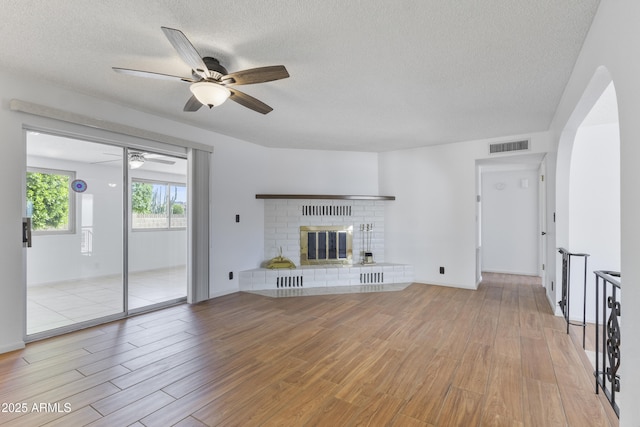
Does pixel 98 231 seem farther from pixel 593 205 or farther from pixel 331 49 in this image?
pixel 593 205

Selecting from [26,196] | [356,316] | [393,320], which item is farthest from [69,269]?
[393,320]

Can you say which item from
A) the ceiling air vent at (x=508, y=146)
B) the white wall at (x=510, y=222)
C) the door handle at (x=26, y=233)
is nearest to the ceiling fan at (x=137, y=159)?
the door handle at (x=26, y=233)

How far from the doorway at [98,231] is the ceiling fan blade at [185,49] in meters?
1.95

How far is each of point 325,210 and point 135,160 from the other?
300 centimetres

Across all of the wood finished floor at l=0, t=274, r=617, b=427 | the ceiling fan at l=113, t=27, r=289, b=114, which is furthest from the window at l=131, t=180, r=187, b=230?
the ceiling fan at l=113, t=27, r=289, b=114

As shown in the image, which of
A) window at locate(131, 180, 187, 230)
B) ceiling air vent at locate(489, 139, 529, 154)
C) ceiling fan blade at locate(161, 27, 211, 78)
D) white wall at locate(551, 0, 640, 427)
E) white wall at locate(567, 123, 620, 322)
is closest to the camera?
white wall at locate(551, 0, 640, 427)

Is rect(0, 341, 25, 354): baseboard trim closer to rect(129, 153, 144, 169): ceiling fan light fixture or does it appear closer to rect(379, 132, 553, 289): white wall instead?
rect(129, 153, 144, 169): ceiling fan light fixture

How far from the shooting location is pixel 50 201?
2.93m

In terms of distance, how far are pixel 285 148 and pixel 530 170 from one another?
483 cm

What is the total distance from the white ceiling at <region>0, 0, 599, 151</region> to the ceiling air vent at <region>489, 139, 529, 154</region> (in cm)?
86

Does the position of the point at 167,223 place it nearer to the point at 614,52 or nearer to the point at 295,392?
the point at 295,392

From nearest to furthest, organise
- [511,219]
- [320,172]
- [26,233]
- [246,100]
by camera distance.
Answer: [246,100]
[26,233]
[320,172]
[511,219]

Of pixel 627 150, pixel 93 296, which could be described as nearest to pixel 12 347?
pixel 93 296

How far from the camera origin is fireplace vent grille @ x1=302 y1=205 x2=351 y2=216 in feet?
17.3
